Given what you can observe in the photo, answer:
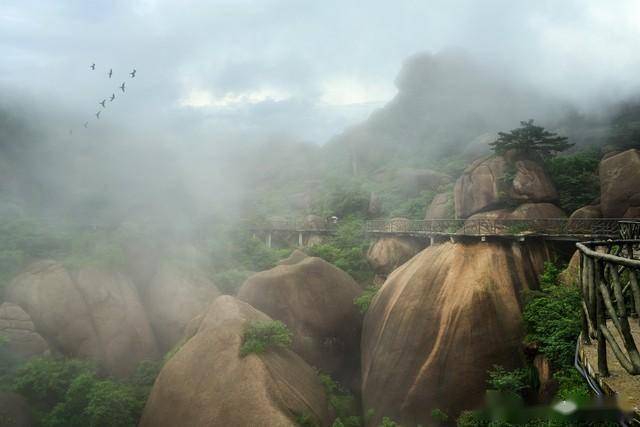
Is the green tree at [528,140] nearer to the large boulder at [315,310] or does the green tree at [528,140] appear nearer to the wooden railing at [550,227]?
the wooden railing at [550,227]

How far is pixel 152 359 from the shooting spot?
23.6 meters

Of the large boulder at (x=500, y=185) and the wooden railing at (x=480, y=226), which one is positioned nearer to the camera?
the wooden railing at (x=480, y=226)

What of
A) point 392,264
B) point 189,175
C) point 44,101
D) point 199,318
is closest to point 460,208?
point 392,264

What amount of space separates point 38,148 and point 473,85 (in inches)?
2955

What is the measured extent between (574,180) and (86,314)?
110 feet

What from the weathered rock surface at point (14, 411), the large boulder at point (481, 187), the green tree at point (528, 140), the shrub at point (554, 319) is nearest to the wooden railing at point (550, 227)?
the shrub at point (554, 319)

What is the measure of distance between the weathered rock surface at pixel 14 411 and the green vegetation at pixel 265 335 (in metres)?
10.4

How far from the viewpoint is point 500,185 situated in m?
27.2

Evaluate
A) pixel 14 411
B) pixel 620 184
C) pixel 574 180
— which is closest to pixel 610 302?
pixel 620 184

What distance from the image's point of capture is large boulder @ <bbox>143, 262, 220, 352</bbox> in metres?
25.7

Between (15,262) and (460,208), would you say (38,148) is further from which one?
(460,208)

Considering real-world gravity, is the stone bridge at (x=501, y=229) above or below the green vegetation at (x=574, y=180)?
below

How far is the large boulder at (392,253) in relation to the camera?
3070 cm

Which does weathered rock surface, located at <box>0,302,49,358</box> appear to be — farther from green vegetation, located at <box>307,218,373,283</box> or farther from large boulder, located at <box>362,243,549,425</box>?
green vegetation, located at <box>307,218,373,283</box>
